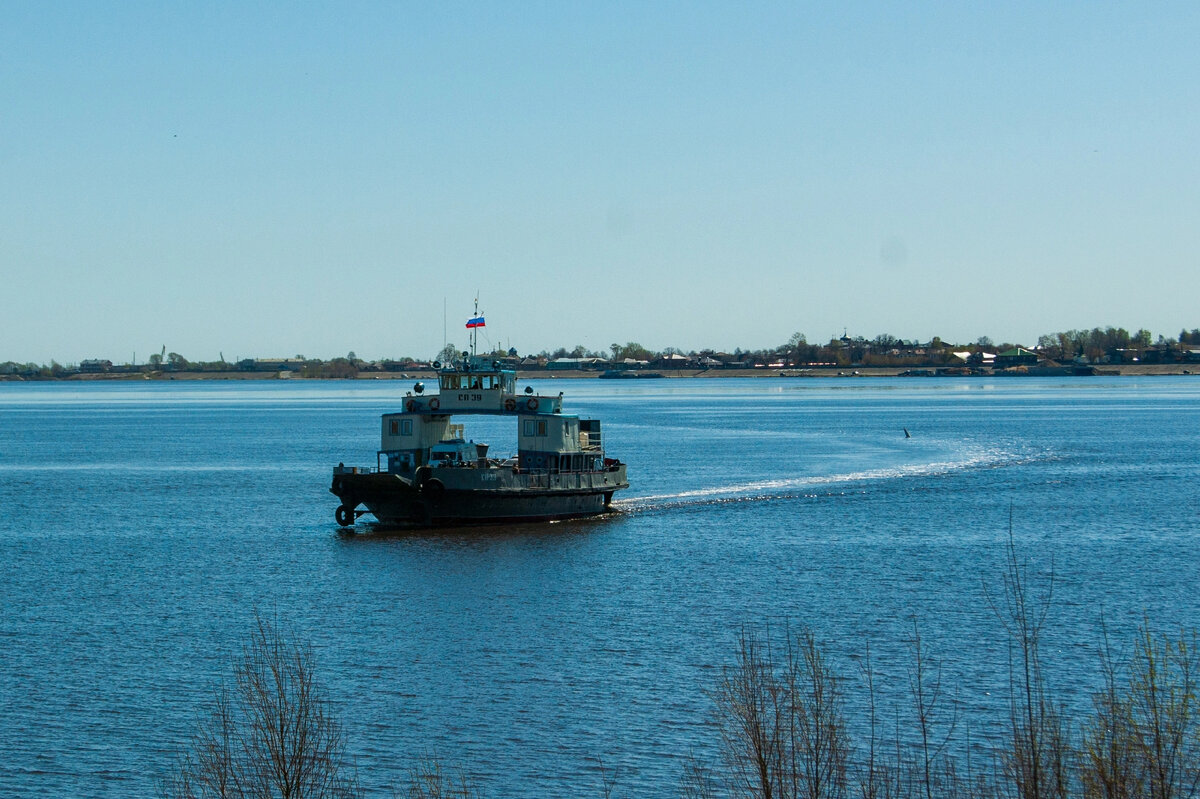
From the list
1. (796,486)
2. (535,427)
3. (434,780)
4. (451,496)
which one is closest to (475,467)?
(451,496)

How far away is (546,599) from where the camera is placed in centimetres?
4200

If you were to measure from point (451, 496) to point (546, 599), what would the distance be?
16.6m

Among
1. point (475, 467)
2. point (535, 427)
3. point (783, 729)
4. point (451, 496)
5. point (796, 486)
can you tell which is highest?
point (535, 427)

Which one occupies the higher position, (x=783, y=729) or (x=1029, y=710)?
(x=1029, y=710)

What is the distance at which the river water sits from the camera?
1059 inches

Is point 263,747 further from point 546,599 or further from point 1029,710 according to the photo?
point 546,599

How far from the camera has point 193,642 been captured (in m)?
35.2

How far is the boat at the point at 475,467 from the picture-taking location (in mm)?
58062

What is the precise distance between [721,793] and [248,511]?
48.3m

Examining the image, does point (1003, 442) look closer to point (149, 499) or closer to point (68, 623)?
point (149, 499)

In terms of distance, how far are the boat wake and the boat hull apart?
25.8ft

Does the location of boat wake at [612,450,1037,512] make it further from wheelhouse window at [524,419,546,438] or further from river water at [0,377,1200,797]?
wheelhouse window at [524,419,546,438]

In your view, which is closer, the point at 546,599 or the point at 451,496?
the point at 546,599

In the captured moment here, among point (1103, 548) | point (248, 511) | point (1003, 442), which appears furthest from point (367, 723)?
point (1003, 442)
